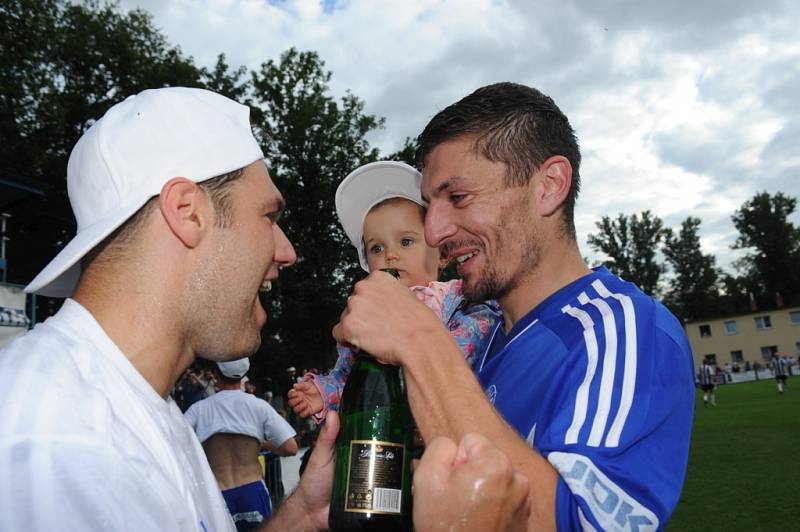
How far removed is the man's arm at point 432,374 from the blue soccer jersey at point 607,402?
8 centimetres

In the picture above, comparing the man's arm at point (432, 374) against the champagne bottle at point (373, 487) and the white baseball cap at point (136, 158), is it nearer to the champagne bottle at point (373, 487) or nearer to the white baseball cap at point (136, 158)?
the champagne bottle at point (373, 487)

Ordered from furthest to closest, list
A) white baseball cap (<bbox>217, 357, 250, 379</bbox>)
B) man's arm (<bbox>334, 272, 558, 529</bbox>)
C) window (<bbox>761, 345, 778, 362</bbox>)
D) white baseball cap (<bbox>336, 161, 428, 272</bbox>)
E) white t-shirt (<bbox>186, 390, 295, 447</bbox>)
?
window (<bbox>761, 345, 778, 362</bbox>) < white baseball cap (<bbox>217, 357, 250, 379</bbox>) < white t-shirt (<bbox>186, 390, 295, 447</bbox>) < white baseball cap (<bbox>336, 161, 428, 272</bbox>) < man's arm (<bbox>334, 272, 558, 529</bbox>)

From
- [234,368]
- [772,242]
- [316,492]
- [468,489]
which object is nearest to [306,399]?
[316,492]

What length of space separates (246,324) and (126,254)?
0.50m

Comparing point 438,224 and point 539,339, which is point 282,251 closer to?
point 438,224

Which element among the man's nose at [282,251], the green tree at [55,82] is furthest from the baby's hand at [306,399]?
the green tree at [55,82]

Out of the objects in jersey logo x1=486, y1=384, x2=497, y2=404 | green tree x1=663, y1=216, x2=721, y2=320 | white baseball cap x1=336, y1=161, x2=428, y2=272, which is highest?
green tree x1=663, y1=216, x2=721, y2=320

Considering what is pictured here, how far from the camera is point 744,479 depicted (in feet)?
37.4

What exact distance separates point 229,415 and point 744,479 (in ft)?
32.9

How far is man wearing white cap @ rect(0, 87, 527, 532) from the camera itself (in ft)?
4.52

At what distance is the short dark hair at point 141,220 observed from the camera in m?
1.95

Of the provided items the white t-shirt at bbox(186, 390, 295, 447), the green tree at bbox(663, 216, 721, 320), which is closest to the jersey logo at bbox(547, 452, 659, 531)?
the white t-shirt at bbox(186, 390, 295, 447)

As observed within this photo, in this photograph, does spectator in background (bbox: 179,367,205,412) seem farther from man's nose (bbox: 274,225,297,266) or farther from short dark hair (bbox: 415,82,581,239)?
short dark hair (bbox: 415,82,581,239)

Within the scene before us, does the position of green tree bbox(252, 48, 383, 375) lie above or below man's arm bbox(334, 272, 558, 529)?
above
